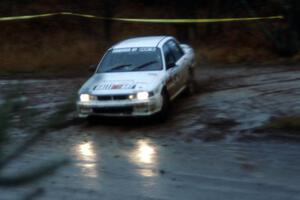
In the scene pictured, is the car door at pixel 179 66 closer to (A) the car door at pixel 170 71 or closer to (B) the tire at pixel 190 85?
(A) the car door at pixel 170 71

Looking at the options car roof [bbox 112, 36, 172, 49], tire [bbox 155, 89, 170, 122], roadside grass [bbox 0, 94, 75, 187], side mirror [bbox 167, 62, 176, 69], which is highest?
roadside grass [bbox 0, 94, 75, 187]

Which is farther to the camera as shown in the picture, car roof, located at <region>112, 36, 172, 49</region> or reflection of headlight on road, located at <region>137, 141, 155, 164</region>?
car roof, located at <region>112, 36, 172, 49</region>

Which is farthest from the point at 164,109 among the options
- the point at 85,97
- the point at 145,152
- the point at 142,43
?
the point at 145,152

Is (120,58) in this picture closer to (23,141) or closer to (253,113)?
(253,113)

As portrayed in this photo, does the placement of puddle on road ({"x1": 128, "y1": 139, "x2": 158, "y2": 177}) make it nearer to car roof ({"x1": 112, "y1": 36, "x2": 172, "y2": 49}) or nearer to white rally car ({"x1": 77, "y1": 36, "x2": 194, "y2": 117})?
white rally car ({"x1": 77, "y1": 36, "x2": 194, "y2": 117})

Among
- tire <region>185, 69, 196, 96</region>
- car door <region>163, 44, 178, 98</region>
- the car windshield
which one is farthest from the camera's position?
tire <region>185, 69, 196, 96</region>

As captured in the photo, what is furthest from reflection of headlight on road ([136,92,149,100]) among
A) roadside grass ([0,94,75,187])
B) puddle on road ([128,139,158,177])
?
roadside grass ([0,94,75,187])

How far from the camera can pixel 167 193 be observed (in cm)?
826

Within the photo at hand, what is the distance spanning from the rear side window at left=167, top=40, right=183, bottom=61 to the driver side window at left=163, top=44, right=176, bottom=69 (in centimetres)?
24

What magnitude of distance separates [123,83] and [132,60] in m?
1.37

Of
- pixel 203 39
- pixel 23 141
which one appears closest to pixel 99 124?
pixel 23 141

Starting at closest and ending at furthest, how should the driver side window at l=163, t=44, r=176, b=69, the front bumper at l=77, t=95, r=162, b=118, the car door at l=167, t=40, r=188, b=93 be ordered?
1. the front bumper at l=77, t=95, r=162, b=118
2. the driver side window at l=163, t=44, r=176, b=69
3. the car door at l=167, t=40, r=188, b=93

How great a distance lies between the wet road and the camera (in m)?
8.37

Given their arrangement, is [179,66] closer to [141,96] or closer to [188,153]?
[141,96]
